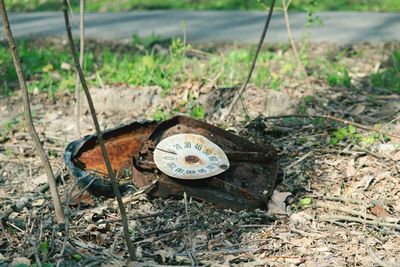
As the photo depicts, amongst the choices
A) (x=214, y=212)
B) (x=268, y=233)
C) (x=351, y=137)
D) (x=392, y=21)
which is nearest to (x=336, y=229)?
(x=268, y=233)

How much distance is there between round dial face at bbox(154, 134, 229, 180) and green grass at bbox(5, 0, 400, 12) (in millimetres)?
4122

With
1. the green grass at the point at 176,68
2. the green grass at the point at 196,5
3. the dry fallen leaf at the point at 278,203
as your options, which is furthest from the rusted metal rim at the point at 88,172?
the green grass at the point at 196,5

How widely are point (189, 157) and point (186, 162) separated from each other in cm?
4

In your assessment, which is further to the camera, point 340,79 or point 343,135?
point 340,79

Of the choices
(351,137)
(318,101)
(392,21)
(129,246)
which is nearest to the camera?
(129,246)

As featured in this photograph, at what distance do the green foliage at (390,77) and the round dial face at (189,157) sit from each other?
1.92m

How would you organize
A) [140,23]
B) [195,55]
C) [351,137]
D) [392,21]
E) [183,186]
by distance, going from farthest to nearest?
[140,23] < [392,21] < [195,55] < [351,137] < [183,186]

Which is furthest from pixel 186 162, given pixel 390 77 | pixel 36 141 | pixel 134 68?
pixel 390 77

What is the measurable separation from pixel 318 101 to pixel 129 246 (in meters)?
2.33

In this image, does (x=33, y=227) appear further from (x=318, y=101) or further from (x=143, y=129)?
(x=318, y=101)

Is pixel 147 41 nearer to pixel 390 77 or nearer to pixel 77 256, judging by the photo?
pixel 390 77

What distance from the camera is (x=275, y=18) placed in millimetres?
7449

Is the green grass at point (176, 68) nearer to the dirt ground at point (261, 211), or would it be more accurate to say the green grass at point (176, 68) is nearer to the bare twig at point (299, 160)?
the dirt ground at point (261, 211)

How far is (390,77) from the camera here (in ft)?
17.8
